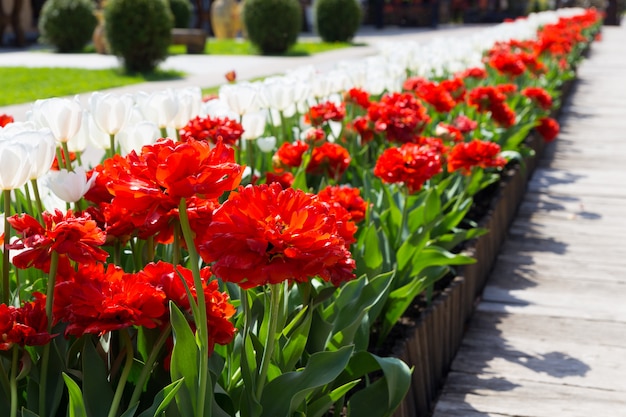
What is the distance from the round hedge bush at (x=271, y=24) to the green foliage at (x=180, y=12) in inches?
172

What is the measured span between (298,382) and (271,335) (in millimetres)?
158

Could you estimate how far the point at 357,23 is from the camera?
22.0 m

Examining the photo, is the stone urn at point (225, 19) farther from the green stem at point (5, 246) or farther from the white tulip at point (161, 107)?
the green stem at point (5, 246)

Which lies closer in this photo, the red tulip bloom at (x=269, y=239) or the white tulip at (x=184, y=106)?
the red tulip bloom at (x=269, y=239)

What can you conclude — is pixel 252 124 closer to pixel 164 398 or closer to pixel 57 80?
pixel 164 398

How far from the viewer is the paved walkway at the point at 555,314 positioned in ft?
8.98

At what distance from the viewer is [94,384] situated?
1527mm

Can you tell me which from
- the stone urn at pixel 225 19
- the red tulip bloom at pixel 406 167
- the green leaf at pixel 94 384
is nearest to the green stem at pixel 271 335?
the green leaf at pixel 94 384

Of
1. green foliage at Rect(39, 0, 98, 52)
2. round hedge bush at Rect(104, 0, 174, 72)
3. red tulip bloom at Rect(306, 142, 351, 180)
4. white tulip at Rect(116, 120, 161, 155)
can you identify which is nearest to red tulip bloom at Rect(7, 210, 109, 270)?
white tulip at Rect(116, 120, 161, 155)

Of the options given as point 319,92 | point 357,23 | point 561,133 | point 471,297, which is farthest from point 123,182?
point 357,23

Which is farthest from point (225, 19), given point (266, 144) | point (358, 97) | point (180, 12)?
point (266, 144)

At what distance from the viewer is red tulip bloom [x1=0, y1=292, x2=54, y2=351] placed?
4.63ft

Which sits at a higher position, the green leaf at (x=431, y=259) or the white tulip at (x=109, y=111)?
the white tulip at (x=109, y=111)

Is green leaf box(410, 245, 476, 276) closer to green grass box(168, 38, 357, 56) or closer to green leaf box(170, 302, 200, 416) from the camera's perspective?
green leaf box(170, 302, 200, 416)
